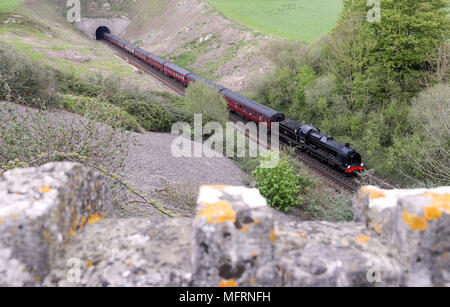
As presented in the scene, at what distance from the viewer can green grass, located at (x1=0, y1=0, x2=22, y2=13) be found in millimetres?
52844

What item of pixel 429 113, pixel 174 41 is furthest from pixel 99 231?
pixel 174 41

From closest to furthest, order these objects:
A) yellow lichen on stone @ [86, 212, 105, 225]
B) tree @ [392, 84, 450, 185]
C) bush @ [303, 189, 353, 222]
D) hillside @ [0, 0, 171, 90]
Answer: yellow lichen on stone @ [86, 212, 105, 225] < bush @ [303, 189, 353, 222] < tree @ [392, 84, 450, 185] < hillside @ [0, 0, 171, 90]

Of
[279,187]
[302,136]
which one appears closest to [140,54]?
[302,136]

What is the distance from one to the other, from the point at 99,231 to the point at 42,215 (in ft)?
2.71

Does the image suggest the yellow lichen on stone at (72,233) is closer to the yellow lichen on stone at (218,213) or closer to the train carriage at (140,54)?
the yellow lichen on stone at (218,213)

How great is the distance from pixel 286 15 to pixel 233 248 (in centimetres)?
6151

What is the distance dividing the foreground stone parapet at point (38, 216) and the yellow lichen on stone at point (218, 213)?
156 centimetres

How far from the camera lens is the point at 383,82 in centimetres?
2614

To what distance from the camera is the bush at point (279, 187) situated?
54.4 ft

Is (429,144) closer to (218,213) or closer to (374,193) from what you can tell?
(374,193)

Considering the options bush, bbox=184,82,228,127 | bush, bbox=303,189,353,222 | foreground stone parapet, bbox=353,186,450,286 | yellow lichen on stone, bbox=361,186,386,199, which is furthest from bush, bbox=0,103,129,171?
bush, bbox=184,82,228,127

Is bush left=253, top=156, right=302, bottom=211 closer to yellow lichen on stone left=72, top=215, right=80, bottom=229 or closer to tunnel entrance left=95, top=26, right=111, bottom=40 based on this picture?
yellow lichen on stone left=72, top=215, right=80, bottom=229

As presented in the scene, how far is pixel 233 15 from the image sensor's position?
6016 cm
